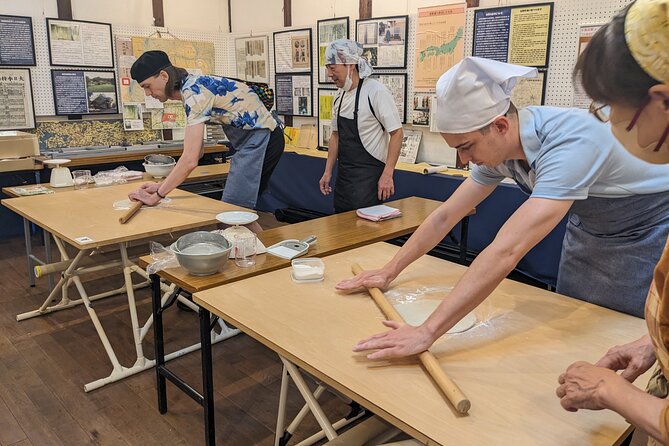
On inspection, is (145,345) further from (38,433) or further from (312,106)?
(312,106)

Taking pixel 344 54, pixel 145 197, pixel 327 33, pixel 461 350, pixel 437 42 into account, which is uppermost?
pixel 327 33

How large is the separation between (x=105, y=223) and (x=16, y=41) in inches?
117

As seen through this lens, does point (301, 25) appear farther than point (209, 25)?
No

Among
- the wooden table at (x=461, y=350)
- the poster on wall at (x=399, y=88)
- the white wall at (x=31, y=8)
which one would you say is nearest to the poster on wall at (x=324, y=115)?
the poster on wall at (x=399, y=88)

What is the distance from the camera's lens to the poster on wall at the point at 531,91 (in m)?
3.40

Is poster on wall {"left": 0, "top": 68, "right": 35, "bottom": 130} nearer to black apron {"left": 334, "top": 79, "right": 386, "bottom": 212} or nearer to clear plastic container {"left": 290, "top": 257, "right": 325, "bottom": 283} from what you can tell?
black apron {"left": 334, "top": 79, "right": 386, "bottom": 212}

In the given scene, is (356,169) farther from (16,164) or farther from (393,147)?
(16,164)

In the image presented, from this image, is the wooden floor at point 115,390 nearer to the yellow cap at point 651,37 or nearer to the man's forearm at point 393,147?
the man's forearm at point 393,147

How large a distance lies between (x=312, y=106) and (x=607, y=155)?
406 cm

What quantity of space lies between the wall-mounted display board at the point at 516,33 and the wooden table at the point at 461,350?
2.16m

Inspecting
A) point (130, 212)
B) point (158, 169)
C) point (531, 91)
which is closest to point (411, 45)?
point (531, 91)

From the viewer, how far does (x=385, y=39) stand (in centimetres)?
426

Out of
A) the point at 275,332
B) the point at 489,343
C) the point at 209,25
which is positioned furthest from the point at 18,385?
the point at 209,25

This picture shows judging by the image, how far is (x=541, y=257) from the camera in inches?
129
